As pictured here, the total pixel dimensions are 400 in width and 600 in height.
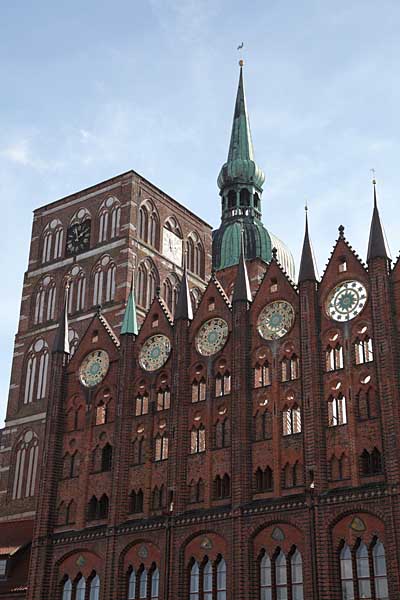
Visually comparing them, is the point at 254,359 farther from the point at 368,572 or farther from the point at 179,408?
the point at 368,572

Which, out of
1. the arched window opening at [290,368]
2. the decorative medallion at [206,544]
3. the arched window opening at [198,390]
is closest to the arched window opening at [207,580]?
the decorative medallion at [206,544]

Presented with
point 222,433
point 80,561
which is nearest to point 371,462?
point 222,433

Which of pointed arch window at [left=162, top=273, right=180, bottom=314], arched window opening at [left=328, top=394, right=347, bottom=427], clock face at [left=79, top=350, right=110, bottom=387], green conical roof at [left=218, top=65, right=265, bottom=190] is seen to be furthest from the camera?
green conical roof at [left=218, top=65, right=265, bottom=190]

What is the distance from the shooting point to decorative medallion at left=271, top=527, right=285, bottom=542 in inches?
1478

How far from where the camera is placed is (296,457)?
3838 centimetres

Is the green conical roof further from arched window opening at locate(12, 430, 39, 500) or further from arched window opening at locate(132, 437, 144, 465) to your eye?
arched window opening at locate(132, 437, 144, 465)

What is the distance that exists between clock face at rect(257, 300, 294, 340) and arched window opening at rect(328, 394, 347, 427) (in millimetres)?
4386

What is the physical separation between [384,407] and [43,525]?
62.4ft

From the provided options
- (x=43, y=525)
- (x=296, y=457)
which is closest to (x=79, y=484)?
(x=43, y=525)

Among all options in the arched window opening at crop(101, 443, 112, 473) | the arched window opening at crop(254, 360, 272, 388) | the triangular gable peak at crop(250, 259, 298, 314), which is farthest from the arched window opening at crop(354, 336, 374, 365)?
the arched window opening at crop(101, 443, 112, 473)

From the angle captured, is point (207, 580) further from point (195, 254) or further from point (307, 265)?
point (195, 254)

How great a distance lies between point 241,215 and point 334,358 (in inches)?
1139

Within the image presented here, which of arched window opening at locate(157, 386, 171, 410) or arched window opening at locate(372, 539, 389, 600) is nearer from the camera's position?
arched window opening at locate(372, 539, 389, 600)

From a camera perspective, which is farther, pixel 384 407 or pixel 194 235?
pixel 194 235
